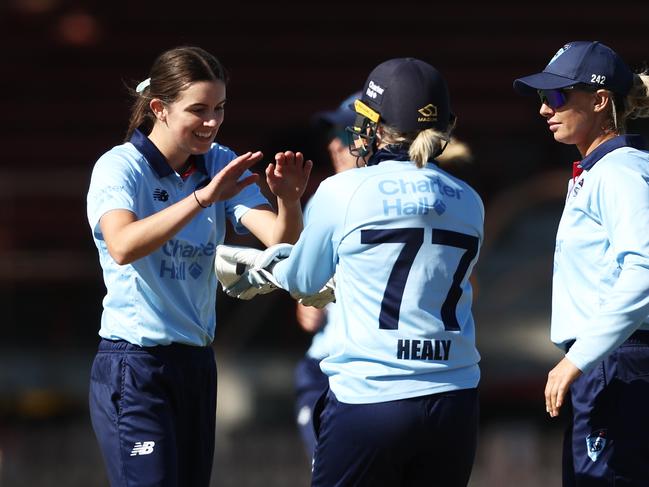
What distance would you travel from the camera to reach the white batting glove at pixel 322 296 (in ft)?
10.1

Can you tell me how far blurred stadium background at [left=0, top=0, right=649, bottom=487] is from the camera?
773 centimetres

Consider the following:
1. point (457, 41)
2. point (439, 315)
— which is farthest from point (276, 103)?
point (439, 315)

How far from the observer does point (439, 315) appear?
2824 millimetres

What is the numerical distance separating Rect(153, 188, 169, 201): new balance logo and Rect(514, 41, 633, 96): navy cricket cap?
3.47 ft

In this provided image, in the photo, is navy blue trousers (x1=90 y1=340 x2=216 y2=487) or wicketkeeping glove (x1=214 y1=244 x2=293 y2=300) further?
navy blue trousers (x1=90 y1=340 x2=216 y2=487)

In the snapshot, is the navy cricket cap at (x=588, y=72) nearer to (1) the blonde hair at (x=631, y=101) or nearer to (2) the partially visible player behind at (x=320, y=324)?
(1) the blonde hair at (x=631, y=101)

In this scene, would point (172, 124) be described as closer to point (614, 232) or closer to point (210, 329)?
point (210, 329)

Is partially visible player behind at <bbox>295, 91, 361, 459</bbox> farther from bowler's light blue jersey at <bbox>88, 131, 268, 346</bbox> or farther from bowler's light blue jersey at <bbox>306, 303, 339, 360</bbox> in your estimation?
bowler's light blue jersey at <bbox>88, 131, 268, 346</bbox>

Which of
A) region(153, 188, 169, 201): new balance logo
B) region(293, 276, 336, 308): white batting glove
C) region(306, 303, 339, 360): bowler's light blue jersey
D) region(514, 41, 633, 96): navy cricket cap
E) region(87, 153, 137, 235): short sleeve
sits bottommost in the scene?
region(306, 303, 339, 360): bowler's light blue jersey

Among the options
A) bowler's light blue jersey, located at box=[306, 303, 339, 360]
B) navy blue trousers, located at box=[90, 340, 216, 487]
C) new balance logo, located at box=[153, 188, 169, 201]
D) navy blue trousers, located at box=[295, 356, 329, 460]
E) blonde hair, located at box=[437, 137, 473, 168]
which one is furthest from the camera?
navy blue trousers, located at box=[295, 356, 329, 460]

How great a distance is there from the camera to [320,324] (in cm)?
456

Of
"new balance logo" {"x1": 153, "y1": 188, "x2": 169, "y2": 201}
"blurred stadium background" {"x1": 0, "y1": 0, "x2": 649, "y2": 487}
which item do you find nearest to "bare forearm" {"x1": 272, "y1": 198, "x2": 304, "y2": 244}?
"new balance logo" {"x1": 153, "y1": 188, "x2": 169, "y2": 201}

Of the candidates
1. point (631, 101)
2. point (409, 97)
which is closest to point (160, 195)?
point (409, 97)

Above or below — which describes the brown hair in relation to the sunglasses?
above
